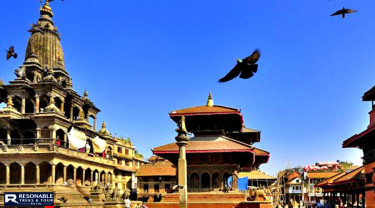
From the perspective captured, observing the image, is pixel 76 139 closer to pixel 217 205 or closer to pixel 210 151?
pixel 210 151

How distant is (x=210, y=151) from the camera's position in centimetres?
3500

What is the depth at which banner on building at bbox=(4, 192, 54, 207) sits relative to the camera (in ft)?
77.2

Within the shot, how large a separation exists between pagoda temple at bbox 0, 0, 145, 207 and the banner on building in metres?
16.2

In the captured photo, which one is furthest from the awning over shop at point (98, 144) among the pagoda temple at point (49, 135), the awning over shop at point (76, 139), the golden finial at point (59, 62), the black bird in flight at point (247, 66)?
the black bird in flight at point (247, 66)

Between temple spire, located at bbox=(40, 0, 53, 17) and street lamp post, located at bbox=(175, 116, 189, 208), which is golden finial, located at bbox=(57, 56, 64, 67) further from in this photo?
street lamp post, located at bbox=(175, 116, 189, 208)

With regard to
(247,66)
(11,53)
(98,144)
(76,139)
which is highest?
(11,53)

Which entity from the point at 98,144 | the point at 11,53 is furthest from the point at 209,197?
the point at 98,144

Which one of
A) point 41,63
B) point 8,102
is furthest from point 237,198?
point 41,63

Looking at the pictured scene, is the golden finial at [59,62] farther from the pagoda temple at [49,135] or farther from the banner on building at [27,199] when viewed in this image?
the banner on building at [27,199]

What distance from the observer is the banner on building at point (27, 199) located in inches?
926

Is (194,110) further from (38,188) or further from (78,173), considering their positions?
(78,173)

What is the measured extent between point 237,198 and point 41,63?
127 feet

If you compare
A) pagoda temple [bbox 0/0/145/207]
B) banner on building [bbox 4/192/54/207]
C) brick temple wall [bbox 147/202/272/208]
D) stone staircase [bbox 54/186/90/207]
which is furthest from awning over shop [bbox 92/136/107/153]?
banner on building [bbox 4/192/54/207]

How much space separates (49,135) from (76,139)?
4.33m
